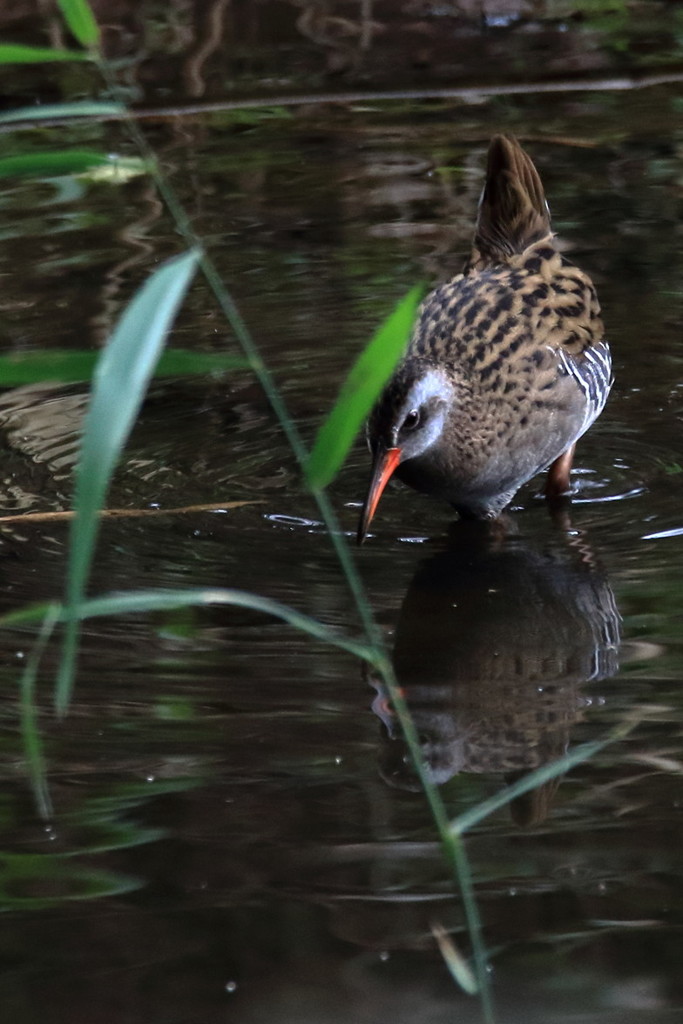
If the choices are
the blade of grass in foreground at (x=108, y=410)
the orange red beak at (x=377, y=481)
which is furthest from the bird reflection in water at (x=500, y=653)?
the blade of grass in foreground at (x=108, y=410)

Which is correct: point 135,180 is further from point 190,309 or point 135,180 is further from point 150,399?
point 150,399

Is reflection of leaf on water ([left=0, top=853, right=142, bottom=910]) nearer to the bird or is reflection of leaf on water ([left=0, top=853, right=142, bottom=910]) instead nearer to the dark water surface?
the dark water surface

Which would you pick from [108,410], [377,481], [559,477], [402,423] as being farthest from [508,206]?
[108,410]

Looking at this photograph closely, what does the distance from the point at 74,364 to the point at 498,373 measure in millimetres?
2776

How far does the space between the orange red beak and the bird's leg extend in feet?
2.42

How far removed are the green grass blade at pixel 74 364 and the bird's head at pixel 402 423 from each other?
202cm

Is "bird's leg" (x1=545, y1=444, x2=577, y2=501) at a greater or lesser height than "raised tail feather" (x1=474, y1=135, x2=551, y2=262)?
lesser

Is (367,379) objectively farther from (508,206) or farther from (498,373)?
(508,206)

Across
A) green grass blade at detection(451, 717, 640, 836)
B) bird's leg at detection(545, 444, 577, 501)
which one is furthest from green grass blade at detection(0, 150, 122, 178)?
bird's leg at detection(545, 444, 577, 501)

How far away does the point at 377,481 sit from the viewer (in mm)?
4605

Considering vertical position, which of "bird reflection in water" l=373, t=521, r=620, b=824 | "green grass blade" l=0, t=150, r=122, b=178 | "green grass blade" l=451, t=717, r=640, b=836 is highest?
"green grass blade" l=0, t=150, r=122, b=178

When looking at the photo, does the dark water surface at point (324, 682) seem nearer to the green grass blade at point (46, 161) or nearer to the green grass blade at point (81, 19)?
the green grass blade at point (46, 161)

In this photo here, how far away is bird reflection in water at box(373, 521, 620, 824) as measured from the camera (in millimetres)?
3455

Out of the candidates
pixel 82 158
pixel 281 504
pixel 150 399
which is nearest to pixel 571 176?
pixel 150 399
